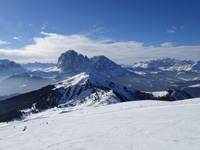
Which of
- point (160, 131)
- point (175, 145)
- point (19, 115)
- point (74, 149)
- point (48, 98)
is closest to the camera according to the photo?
point (175, 145)

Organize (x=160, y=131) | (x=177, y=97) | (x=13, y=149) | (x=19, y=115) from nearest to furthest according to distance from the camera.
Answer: (x=160, y=131) < (x=13, y=149) < (x=19, y=115) < (x=177, y=97)

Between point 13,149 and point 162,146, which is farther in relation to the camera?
point 13,149

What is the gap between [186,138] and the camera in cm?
1088

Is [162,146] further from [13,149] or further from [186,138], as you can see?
[13,149]

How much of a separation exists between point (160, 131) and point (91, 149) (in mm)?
7932

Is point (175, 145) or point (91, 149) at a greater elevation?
point (175, 145)

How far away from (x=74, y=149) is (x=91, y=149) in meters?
1.75

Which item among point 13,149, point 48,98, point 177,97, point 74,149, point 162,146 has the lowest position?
point 177,97

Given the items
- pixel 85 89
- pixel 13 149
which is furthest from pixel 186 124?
pixel 85 89

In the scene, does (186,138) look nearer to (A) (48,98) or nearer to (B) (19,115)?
(B) (19,115)

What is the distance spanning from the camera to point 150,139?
11.8 metres

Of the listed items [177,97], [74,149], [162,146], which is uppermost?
[162,146]

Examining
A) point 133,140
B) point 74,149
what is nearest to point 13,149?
point 74,149

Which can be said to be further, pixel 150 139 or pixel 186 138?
pixel 150 139
